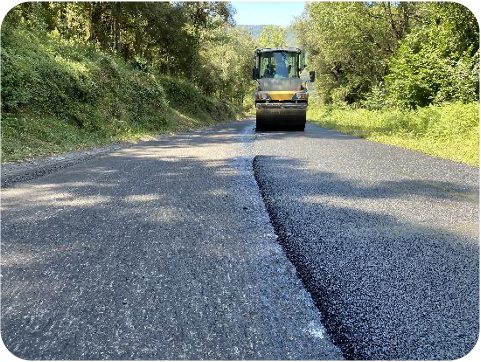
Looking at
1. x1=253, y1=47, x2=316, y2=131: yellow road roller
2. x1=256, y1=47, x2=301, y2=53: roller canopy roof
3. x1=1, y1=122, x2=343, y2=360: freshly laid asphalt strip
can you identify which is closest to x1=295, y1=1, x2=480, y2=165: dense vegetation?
x1=1, y1=122, x2=343, y2=360: freshly laid asphalt strip

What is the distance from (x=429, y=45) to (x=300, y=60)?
8299 mm

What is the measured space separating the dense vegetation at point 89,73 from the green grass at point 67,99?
0.09ft

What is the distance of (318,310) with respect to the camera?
6.31 feet

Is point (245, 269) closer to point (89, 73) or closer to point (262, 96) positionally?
point (262, 96)

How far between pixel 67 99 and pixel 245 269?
10.5 meters

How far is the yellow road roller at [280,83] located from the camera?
42.4ft

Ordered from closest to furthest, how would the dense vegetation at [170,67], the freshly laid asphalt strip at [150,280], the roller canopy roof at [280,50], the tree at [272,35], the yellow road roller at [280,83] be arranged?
the freshly laid asphalt strip at [150,280]
the dense vegetation at [170,67]
the tree at [272,35]
the roller canopy roof at [280,50]
the yellow road roller at [280,83]

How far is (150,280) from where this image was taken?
2326 mm

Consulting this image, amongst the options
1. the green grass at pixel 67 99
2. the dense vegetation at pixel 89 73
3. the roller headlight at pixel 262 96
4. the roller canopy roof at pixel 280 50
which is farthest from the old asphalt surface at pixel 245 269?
the roller canopy roof at pixel 280 50

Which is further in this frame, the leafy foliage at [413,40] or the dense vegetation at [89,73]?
the dense vegetation at [89,73]

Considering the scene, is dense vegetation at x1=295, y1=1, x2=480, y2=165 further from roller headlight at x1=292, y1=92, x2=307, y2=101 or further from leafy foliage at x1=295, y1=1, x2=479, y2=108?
roller headlight at x1=292, y1=92, x2=307, y2=101

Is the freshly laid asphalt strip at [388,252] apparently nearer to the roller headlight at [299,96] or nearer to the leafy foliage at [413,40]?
the leafy foliage at [413,40]

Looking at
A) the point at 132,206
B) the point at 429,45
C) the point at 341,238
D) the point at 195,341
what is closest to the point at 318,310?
the point at 195,341

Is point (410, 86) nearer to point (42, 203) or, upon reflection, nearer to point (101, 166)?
point (101, 166)
